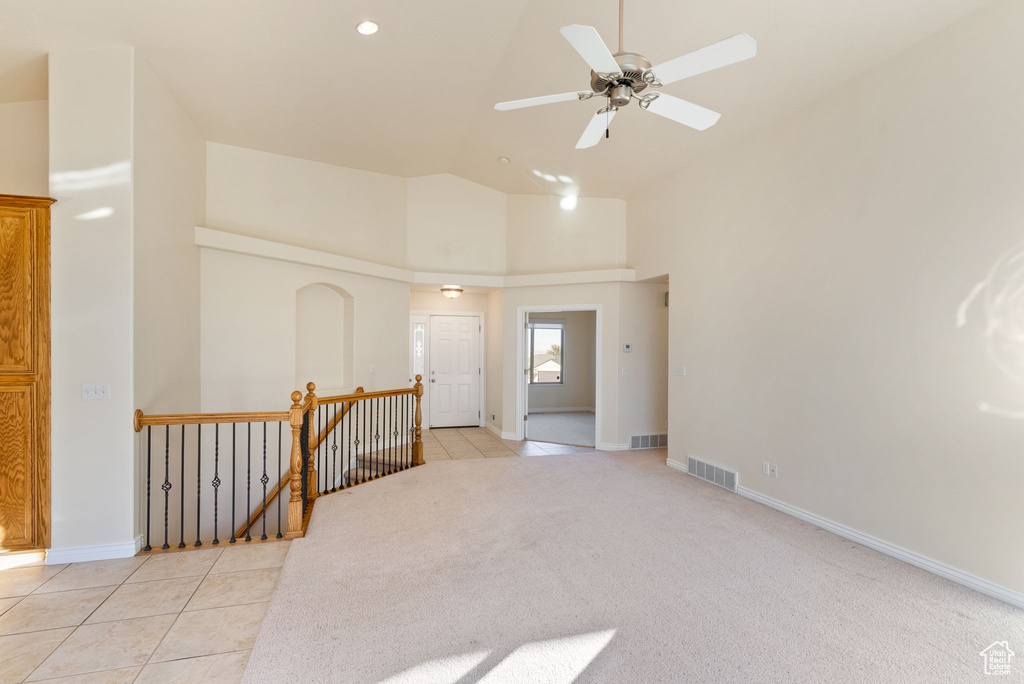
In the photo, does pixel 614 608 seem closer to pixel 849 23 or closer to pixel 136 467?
pixel 136 467

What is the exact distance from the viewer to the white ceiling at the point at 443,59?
328 centimetres

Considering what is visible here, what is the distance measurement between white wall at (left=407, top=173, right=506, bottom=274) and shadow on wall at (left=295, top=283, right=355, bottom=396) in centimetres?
135

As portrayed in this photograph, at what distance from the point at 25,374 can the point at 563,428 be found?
23.1 feet

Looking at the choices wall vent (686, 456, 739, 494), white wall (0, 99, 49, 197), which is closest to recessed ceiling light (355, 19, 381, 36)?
white wall (0, 99, 49, 197)

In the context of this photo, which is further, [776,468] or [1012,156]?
[776,468]

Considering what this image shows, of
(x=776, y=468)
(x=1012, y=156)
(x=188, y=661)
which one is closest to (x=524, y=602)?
(x=188, y=661)

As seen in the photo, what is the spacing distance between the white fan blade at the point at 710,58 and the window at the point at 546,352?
28.2ft

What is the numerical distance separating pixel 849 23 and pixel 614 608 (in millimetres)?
3987

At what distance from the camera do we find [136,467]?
3506 mm

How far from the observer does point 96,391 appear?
11.1 feet

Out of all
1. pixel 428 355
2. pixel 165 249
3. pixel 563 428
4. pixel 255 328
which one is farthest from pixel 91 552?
pixel 563 428

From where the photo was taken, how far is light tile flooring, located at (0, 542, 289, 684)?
2.23 meters

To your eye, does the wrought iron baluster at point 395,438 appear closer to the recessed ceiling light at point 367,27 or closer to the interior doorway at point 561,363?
the recessed ceiling light at point 367,27

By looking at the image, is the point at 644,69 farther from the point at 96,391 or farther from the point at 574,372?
the point at 574,372
